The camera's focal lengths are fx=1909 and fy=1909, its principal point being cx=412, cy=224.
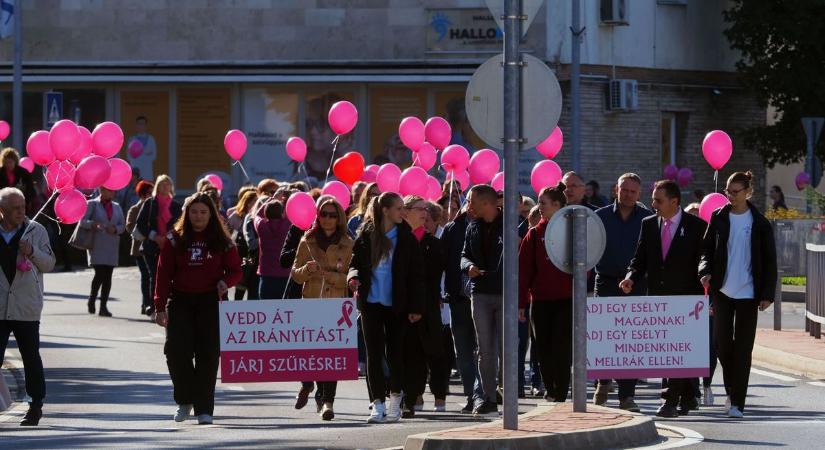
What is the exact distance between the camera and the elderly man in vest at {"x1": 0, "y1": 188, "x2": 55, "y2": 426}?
14047 mm

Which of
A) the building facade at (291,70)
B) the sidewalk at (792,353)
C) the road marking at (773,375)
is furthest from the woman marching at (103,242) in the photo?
the building facade at (291,70)

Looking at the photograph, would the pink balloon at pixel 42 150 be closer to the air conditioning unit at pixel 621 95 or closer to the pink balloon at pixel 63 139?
the pink balloon at pixel 63 139

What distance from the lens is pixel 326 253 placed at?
14.6 m

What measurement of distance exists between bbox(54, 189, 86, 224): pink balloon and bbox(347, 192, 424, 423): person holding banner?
14.0ft

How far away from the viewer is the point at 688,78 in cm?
3866

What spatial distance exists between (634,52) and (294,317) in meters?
24.1

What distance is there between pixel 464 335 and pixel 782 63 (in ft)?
79.3

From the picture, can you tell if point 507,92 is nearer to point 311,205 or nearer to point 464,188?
point 311,205

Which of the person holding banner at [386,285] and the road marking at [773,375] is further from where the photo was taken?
the road marking at [773,375]

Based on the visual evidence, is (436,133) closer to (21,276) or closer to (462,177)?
(462,177)

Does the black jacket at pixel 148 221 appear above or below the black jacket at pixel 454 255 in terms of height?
above

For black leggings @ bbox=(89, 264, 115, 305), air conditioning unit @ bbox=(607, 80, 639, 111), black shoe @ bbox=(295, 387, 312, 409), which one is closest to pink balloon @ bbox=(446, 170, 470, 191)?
black leggings @ bbox=(89, 264, 115, 305)

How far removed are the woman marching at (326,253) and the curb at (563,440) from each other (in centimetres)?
299

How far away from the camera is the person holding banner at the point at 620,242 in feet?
48.6
